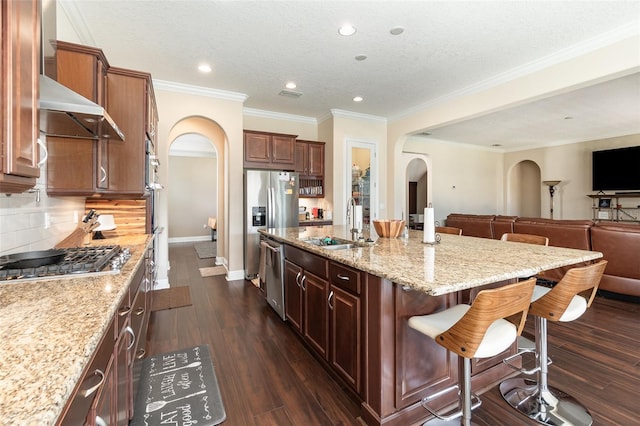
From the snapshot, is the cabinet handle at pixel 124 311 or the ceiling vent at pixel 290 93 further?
the ceiling vent at pixel 290 93

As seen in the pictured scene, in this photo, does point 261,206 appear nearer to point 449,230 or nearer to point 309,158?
point 309,158

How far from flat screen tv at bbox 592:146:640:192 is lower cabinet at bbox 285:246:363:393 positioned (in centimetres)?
838

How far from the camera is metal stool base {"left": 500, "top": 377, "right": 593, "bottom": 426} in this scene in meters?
1.75

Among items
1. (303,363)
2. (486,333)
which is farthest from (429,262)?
(303,363)

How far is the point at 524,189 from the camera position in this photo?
936cm

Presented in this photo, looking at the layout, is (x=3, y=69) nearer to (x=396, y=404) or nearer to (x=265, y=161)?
(x=396, y=404)

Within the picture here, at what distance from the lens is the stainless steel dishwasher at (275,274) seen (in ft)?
10.1

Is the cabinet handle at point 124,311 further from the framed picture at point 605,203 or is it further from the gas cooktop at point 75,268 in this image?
the framed picture at point 605,203

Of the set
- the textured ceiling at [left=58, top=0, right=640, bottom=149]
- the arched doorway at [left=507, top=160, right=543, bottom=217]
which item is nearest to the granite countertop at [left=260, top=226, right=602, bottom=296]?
the textured ceiling at [left=58, top=0, right=640, bottom=149]

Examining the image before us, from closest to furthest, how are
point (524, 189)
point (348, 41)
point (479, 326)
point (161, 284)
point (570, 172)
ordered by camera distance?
point (479, 326), point (348, 41), point (161, 284), point (570, 172), point (524, 189)

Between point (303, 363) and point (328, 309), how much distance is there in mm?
571

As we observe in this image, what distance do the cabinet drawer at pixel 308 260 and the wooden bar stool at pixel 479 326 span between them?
0.78m

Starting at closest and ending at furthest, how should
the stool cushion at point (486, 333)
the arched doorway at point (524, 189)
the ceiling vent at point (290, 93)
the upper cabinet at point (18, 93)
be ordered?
1. the upper cabinet at point (18, 93)
2. the stool cushion at point (486, 333)
3. the ceiling vent at point (290, 93)
4. the arched doorway at point (524, 189)

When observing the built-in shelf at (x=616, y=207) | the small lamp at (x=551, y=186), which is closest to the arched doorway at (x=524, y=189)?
the small lamp at (x=551, y=186)
